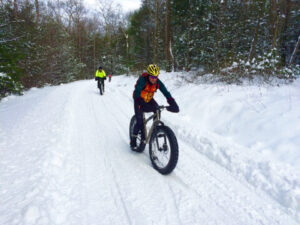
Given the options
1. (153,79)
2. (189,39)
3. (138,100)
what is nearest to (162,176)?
(138,100)

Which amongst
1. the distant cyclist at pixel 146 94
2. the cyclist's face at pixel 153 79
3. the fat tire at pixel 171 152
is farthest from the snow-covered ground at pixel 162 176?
the cyclist's face at pixel 153 79

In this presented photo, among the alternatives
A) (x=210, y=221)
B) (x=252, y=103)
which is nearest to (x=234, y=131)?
(x=252, y=103)

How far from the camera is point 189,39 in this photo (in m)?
14.8

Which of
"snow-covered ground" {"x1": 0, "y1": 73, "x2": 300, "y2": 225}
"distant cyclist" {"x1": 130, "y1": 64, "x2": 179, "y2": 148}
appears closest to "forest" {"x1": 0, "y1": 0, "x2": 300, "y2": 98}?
"snow-covered ground" {"x1": 0, "y1": 73, "x2": 300, "y2": 225}

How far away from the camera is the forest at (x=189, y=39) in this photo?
877 cm

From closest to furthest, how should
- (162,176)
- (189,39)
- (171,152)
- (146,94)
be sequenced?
(171,152)
(162,176)
(146,94)
(189,39)

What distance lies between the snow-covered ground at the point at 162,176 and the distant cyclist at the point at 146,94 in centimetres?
103

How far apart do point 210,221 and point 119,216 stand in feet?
3.93

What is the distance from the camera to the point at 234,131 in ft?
16.2

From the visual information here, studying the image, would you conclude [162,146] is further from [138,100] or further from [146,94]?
[146,94]

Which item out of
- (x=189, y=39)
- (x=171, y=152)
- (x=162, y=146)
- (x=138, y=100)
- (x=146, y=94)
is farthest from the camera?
(x=189, y=39)

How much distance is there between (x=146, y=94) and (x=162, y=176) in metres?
1.70

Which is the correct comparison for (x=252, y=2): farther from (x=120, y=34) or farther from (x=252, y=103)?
(x=120, y=34)

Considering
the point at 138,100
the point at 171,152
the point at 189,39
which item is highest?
the point at 189,39
